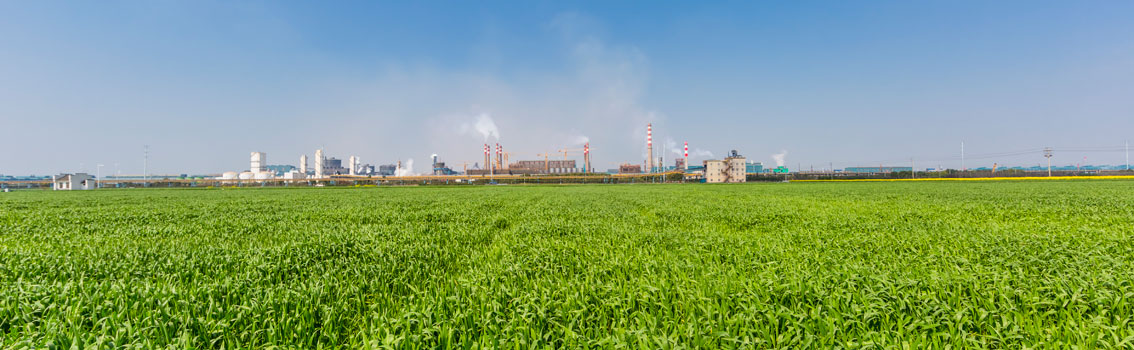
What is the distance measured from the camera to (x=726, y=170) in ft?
328

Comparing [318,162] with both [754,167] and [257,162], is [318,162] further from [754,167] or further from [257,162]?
[754,167]

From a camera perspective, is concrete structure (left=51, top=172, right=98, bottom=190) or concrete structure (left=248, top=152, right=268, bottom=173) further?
concrete structure (left=248, top=152, right=268, bottom=173)

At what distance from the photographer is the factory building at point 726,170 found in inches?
3866

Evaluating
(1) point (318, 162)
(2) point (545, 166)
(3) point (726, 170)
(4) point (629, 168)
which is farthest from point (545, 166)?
(1) point (318, 162)

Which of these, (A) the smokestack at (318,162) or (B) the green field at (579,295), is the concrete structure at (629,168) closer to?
(A) the smokestack at (318,162)

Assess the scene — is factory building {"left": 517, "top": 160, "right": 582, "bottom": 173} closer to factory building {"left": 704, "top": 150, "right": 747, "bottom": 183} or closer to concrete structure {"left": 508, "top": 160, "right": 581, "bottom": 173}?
concrete structure {"left": 508, "top": 160, "right": 581, "bottom": 173}

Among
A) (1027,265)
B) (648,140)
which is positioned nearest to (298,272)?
(1027,265)

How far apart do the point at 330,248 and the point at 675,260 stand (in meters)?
4.26

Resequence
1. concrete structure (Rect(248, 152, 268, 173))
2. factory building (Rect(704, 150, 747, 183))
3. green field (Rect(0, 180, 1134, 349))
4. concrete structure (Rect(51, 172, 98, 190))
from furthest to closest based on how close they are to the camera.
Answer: concrete structure (Rect(248, 152, 268, 173)), factory building (Rect(704, 150, 747, 183)), concrete structure (Rect(51, 172, 98, 190)), green field (Rect(0, 180, 1134, 349))

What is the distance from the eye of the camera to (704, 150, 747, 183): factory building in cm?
9819

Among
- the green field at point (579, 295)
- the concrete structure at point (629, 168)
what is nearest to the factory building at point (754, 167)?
the concrete structure at point (629, 168)

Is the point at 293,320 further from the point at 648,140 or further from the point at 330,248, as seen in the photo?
the point at 648,140

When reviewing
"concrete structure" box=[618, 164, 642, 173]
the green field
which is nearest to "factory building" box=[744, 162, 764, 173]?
"concrete structure" box=[618, 164, 642, 173]

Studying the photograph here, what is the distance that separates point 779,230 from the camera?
6.97 m
